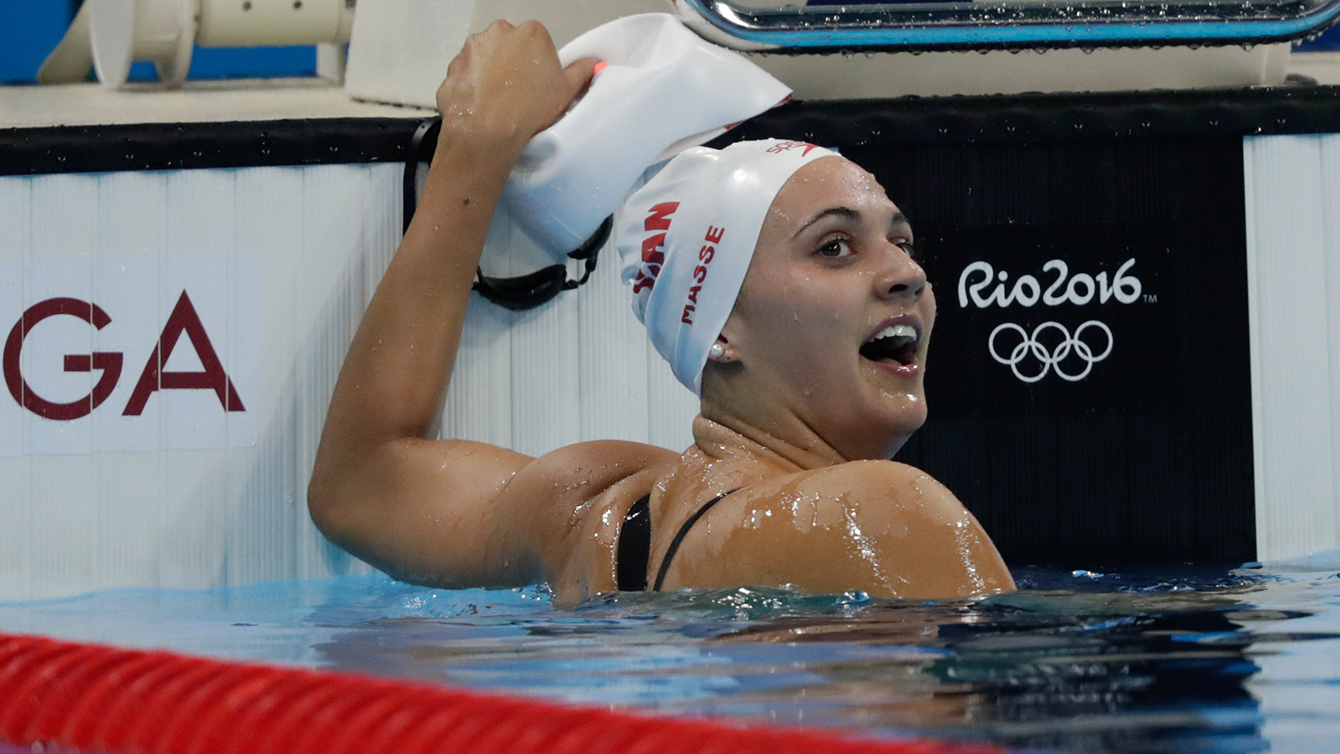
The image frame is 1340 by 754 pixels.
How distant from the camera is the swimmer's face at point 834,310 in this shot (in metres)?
2.05

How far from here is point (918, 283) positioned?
2.07m

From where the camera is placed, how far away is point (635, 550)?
6.57 ft

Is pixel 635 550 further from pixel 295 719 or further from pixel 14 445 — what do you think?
pixel 14 445

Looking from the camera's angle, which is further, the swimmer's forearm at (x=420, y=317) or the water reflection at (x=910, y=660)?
the swimmer's forearm at (x=420, y=317)

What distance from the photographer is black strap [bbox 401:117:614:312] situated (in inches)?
106

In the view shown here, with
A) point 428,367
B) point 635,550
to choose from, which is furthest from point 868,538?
point 428,367

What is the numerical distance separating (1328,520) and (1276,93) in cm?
84

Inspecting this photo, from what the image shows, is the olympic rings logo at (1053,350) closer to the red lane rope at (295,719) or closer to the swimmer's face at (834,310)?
the swimmer's face at (834,310)

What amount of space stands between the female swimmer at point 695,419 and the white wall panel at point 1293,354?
941 millimetres

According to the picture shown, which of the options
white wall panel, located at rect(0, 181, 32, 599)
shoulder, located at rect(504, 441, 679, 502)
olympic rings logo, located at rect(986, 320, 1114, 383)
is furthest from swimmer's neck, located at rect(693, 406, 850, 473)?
white wall panel, located at rect(0, 181, 32, 599)

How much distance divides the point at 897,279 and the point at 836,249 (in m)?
0.11

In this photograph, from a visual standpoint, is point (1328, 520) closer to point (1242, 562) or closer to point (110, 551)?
point (1242, 562)

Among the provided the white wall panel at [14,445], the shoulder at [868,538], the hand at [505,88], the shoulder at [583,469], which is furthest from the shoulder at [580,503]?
the white wall panel at [14,445]

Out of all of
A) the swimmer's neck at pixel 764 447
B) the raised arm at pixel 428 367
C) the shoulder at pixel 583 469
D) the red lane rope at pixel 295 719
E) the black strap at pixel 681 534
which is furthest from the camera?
the raised arm at pixel 428 367
